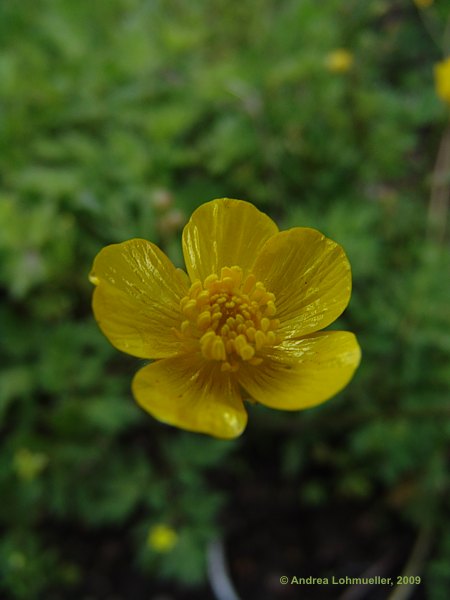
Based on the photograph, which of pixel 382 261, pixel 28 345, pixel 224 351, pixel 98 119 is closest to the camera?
pixel 224 351

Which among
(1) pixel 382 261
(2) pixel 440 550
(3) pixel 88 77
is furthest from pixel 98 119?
(2) pixel 440 550

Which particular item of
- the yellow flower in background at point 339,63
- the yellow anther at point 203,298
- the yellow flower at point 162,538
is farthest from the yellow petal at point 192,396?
the yellow flower in background at point 339,63

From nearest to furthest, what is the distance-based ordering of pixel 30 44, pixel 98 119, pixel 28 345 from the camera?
pixel 28 345 → pixel 98 119 → pixel 30 44

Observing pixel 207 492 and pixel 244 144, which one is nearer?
pixel 207 492

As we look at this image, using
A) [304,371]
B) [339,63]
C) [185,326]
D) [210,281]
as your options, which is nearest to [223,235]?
[210,281]

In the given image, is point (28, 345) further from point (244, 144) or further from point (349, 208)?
point (349, 208)

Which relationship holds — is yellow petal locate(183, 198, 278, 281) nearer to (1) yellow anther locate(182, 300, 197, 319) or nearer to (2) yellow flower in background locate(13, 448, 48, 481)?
(1) yellow anther locate(182, 300, 197, 319)

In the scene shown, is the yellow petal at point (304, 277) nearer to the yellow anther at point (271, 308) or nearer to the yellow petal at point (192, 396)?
the yellow anther at point (271, 308)
